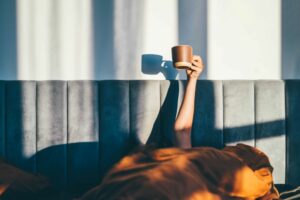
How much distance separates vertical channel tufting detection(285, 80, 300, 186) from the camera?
138 cm

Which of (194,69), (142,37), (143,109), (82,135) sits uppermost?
→ (142,37)

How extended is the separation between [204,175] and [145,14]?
0.88 metres

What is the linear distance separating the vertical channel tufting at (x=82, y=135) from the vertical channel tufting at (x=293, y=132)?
0.90m

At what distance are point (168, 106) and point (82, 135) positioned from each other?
0.42 m

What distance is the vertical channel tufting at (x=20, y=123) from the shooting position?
129 cm

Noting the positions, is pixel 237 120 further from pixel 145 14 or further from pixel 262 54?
pixel 145 14

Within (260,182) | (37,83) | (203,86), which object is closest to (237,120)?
(203,86)

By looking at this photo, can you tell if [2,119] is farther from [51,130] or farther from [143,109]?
[143,109]

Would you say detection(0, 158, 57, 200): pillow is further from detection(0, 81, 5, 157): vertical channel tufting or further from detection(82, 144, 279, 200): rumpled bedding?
detection(82, 144, 279, 200): rumpled bedding

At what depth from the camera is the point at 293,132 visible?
139cm

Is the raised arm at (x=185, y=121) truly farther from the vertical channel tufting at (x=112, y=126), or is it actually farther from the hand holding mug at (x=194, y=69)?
the vertical channel tufting at (x=112, y=126)

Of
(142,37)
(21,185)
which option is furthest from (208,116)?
(21,185)

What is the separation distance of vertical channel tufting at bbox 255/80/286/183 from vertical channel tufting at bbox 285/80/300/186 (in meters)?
0.03

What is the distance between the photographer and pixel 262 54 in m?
1.57
